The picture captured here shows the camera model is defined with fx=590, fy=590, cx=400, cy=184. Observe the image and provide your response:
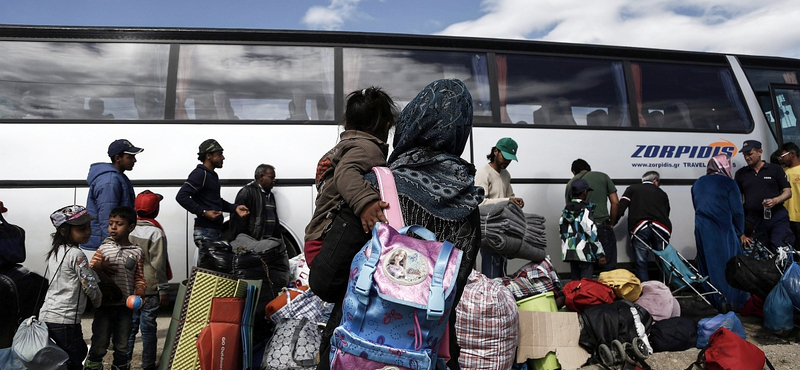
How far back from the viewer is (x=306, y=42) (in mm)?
7008

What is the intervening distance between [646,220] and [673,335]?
83.4 inches

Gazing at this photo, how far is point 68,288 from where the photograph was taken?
3.63 m

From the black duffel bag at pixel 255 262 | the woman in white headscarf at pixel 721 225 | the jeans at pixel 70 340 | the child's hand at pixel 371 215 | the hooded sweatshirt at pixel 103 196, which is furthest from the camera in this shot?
the woman in white headscarf at pixel 721 225

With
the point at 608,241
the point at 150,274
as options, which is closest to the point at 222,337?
the point at 150,274

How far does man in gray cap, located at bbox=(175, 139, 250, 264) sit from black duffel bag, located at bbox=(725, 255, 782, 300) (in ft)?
16.0

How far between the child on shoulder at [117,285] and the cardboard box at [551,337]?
9.26 feet

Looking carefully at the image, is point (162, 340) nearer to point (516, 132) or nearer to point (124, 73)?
point (124, 73)

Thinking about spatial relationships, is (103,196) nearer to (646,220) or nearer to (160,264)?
(160,264)

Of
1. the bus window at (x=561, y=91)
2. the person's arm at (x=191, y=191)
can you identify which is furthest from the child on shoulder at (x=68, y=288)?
the bus window at (x=561, y=91)

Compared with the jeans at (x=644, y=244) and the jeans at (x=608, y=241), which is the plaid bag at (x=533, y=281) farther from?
the jeans at (x=644, y=244)

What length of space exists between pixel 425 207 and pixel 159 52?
5.81 metres

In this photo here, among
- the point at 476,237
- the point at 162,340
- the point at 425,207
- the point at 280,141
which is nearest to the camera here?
the point at 425,207

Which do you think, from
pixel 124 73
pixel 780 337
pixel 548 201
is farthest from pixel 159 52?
pixel 780 337

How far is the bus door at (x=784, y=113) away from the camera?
26.4ft
